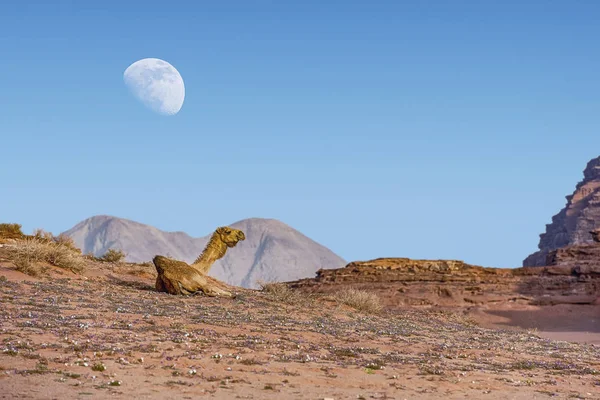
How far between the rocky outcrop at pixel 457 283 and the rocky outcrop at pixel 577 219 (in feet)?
290

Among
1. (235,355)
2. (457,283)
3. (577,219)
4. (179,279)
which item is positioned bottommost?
(235,355)

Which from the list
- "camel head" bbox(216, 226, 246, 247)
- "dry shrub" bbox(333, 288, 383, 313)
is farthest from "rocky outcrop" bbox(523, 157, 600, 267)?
"camel head" bbox(216, 226, 246, 247)

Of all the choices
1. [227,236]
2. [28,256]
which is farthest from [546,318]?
[28,256]

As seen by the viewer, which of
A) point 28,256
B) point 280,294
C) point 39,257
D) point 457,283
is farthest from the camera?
point 457,283

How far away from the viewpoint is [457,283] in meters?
45.0

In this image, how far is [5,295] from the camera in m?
19.5

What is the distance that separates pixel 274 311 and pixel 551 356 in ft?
27.7

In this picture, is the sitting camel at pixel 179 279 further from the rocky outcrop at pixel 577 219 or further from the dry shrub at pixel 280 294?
the rocky outcrop at pixel 577 219

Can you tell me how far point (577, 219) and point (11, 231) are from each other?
14360cm

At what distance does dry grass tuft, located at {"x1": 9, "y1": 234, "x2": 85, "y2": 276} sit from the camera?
24078 millimetres

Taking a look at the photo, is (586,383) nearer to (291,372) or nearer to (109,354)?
(291,372)

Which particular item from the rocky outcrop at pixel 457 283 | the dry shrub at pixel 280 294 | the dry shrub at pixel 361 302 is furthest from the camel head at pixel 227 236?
the rocky outcrop at pixel 457 283

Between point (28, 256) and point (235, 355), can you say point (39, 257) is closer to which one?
point (28, 256)

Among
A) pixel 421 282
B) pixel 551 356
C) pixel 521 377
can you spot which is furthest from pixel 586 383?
pixel 421 282
